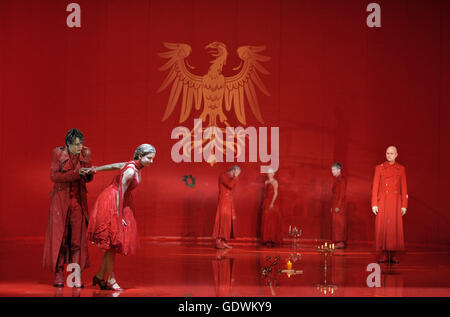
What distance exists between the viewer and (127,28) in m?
9.59

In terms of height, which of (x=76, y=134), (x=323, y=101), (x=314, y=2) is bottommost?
(x=76, y=134)

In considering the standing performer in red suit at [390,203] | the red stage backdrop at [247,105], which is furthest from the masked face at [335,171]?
the standing performer in red suit at [390,203]

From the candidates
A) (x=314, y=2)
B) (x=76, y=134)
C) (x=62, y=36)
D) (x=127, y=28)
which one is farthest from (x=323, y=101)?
(x=76, y=134)

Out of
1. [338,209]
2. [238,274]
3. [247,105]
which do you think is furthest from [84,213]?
[247,105]

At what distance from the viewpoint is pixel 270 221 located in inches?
364

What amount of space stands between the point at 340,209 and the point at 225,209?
184 centimetres

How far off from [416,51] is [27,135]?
6.80 meters

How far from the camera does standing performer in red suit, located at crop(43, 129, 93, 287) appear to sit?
15.3 ft

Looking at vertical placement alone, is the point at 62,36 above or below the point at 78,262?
above

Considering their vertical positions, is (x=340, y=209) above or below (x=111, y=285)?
above

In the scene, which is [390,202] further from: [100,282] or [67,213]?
[67,213]

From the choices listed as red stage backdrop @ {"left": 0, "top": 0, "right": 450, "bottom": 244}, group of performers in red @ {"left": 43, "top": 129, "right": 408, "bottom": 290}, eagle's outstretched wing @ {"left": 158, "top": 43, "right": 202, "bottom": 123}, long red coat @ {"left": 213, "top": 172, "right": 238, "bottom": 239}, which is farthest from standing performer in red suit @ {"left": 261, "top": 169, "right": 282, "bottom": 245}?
group of performers in red @ {"left": 43, "top": 129, "right": 408, "bottom": 290}
